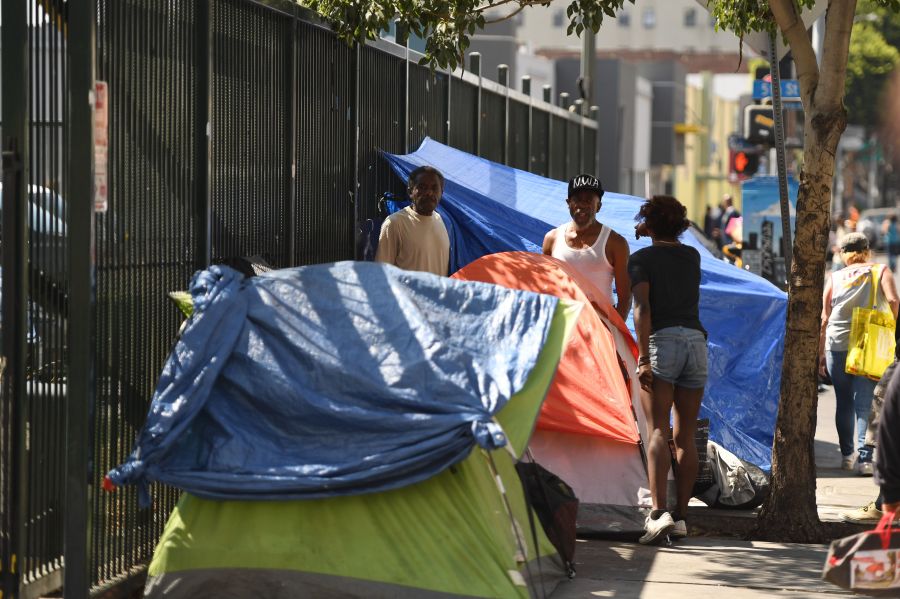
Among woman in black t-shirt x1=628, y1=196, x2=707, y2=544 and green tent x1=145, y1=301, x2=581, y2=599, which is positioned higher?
woman in black t-shirt x1=628, y1=196, x2=707, y2=544

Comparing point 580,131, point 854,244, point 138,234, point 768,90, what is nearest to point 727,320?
point 854,244

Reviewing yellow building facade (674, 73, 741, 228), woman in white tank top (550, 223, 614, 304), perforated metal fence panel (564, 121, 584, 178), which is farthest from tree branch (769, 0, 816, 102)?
yellow building facade (674, 73, 741, 228)

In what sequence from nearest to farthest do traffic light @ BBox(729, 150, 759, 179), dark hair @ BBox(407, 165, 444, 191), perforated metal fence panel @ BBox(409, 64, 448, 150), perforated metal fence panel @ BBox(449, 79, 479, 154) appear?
dark hair @ BBox(407, 165, 444, 191) < perforated metal fence panel @ BBox(409, 64, 448, 150) < perforated metal fence panel @ BBox(449, 79, 479, 154) < traffic light @ BBox(729, 150, 759, 179)

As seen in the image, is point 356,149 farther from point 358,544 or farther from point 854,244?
point 358,544

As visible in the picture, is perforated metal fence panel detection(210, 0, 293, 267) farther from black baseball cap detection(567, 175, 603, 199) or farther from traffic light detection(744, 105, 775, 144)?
traffic light detection(744, 105, 775, 144)

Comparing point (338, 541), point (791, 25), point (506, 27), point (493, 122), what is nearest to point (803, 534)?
point (791, 25)

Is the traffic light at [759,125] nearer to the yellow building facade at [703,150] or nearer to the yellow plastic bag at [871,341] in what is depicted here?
the yellow plastic bag at [871,341]

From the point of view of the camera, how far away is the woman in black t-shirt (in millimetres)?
7867

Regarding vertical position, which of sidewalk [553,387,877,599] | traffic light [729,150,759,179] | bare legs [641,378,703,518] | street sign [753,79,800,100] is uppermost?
street sign [753,79,800,100]

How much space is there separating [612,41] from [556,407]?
108 metres

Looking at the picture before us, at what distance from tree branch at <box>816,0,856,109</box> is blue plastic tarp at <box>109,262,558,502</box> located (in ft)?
9.73

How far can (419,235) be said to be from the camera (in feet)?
29.9

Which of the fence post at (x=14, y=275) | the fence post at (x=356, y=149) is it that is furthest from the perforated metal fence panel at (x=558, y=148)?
the fence post at (x=14, y=275)

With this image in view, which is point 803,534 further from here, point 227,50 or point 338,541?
point 227,50
